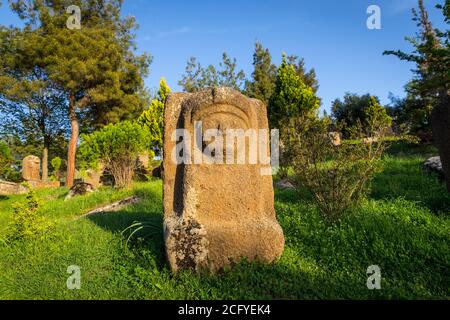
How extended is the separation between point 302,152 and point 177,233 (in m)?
2.37

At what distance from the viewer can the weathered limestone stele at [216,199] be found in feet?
10.8

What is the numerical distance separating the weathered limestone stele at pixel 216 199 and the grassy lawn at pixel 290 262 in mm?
186

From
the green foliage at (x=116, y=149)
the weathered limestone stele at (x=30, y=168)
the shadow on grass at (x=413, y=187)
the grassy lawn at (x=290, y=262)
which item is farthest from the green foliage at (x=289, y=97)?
the weathered limestone stele at (x=30, y=168)

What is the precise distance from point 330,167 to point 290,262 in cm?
181

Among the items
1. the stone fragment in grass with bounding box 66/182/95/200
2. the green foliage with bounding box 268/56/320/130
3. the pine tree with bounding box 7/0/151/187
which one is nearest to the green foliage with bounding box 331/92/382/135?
the green foliage with bounding box 268/56/320/130

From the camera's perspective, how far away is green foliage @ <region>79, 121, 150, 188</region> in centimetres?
961

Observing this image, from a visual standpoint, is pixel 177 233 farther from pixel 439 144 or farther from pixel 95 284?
pixel 439 144

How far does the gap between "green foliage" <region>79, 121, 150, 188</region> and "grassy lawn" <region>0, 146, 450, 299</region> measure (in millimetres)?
4653

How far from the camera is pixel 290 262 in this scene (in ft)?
11.3

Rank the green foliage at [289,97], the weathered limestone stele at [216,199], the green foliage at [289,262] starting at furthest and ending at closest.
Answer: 1. the green foliage at [289,97]
2. the weathered limestone stele at [216,199]
3. the green foliage at [289,262]

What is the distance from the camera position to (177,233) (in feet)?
10.9

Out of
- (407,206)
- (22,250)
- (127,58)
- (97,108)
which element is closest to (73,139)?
(97,108)

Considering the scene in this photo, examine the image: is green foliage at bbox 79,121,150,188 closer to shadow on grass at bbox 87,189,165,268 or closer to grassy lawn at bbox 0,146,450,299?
shadow on grass at bbox 87,189,165,268

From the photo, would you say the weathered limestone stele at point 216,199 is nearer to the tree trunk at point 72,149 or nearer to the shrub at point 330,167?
the shrub at point 330,167
